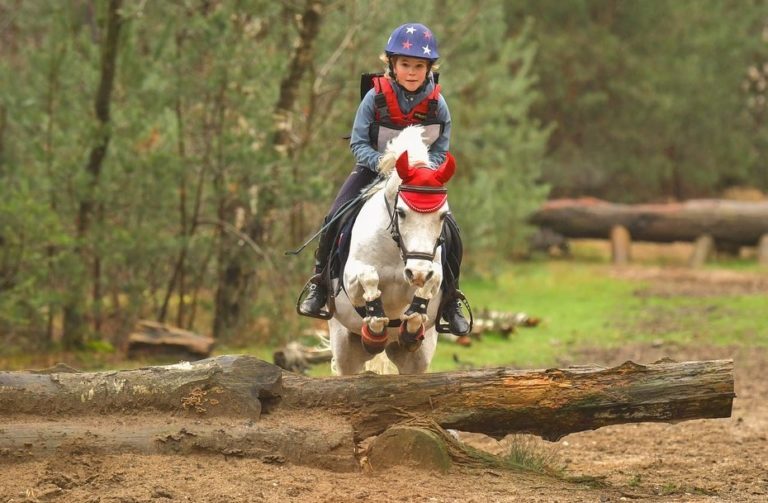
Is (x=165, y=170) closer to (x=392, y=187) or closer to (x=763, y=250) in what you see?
(x=392, y=187)

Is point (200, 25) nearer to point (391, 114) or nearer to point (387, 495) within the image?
point (391, 114)

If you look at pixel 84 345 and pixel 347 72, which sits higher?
pixel 347 72

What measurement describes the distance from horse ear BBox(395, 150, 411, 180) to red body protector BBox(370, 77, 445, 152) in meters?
0.99

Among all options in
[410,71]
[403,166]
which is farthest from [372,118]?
[403,166]

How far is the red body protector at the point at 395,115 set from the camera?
22.9 ft

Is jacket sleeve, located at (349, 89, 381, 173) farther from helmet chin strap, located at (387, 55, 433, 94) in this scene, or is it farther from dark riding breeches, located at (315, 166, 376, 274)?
dark riding breeches, located at (315, 166, 376, 274)

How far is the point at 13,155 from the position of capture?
13.9 metres

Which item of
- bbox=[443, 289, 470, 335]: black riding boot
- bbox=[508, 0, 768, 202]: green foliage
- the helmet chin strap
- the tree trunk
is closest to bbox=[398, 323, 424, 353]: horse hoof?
bbox=[443, 289, 470, 335]: black riding boot

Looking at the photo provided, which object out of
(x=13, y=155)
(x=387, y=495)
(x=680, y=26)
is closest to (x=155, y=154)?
(x=13, y=155)

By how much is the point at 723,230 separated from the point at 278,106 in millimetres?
15133

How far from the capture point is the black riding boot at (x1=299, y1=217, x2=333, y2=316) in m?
7.17

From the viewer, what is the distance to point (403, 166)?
600 cm

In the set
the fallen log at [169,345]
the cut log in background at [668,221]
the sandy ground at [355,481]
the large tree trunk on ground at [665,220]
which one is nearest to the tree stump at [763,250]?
the cut log in background at [668,221]

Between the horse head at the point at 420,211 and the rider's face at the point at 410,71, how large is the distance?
0.99 meters
